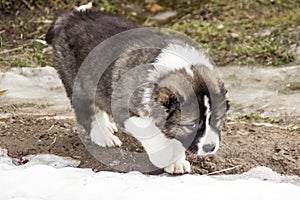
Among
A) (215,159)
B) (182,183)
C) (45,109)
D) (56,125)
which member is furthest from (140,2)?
(182,183)

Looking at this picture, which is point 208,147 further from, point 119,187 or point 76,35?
point 76,35

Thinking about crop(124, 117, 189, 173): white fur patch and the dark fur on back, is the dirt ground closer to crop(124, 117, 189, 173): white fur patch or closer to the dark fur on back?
crop(124, 117, 189, 173): white fur patch

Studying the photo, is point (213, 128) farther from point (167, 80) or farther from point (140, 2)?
point (140, 2)

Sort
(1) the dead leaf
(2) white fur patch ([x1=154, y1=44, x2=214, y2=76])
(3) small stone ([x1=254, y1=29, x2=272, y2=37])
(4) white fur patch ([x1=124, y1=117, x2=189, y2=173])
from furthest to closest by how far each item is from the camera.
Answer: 1. (1) the dead leaf
2. (3) small stone ([x1=254, y1=29, x2=272, y2=37])
3. (4) white fur patch ([x1=124, y1=117, x2=189, y2=173])
4. (2) white fur patch ([x1=154, y1=44, x2=214, y2=76])

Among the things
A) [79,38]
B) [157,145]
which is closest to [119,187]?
[157,145]

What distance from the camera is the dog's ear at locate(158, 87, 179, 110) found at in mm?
4844

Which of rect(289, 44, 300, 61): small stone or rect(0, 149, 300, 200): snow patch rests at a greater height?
rect(0, 149, 300, 200): snow patch

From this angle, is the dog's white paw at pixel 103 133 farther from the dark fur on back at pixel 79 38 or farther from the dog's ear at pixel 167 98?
the dog's ear at pixel 167 98

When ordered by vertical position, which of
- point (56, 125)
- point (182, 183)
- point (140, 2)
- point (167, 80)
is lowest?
point (140, 2)

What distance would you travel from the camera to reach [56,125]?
613cm

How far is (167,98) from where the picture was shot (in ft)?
16.0

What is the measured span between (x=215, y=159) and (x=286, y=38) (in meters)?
3.88

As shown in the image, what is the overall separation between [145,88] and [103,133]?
0.97 meters

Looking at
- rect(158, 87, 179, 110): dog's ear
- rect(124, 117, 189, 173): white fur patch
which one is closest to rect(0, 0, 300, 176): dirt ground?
rect(124, 117, 189, 173): white fur patch
